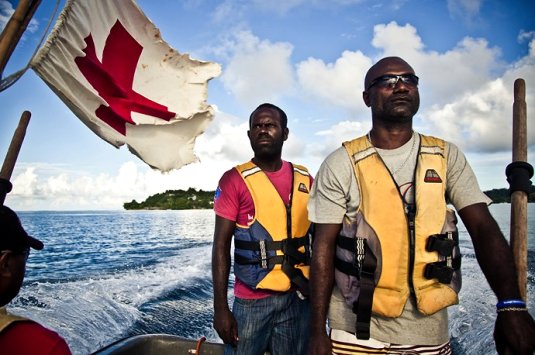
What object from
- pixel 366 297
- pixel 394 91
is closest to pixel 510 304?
pixel 366 297

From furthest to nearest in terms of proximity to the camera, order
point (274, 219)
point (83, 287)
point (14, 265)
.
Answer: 1. point (83, 287)
2. point (274, 219)
3. point (14, 265)

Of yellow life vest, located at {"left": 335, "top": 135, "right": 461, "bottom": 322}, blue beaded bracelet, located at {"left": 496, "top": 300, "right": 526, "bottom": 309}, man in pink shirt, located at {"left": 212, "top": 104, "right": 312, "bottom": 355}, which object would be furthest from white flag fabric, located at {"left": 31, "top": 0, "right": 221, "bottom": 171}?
blue beaded bracelet, located at {"left": 496, "top": 300, "right": 526, "bottom": 309}

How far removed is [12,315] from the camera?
116 centimetres

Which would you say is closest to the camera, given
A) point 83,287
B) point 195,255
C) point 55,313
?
point 55,313

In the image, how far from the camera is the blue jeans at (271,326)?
2.51m

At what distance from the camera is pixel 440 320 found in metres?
1.86

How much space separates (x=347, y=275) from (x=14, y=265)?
1.53m

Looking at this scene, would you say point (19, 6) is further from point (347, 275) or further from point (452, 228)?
point (452, 228)

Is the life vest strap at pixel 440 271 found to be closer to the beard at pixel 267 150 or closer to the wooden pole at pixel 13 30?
the beard at pixel 267 150

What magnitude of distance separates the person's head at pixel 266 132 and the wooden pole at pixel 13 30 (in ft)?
5.52

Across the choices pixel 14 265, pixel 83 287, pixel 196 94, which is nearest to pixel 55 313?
pixel 83 287

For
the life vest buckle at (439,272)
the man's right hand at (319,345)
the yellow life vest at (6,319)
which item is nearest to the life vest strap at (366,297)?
the man's right hand at (319,345)

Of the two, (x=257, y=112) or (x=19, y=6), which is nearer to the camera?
(x=19, y=6)

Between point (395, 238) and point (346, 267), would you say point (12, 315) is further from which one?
point (395, 238)
